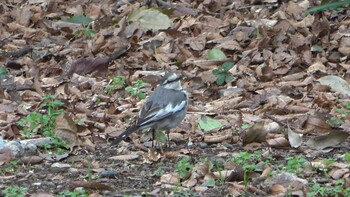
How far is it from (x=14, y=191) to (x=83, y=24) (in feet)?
19.2

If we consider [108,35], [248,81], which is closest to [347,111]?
[248,81]

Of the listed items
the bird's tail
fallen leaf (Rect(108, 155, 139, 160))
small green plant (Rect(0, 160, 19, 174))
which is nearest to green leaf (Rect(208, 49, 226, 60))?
the bird's tail

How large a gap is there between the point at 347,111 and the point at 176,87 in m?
1.62

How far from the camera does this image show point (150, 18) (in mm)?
11664

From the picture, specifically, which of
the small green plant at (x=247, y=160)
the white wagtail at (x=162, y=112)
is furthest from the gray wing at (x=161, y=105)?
the small green plant at (x=247, y=160)

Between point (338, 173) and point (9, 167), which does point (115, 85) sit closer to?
point (9, 167)

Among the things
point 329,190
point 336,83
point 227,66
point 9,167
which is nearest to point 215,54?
point 227,66

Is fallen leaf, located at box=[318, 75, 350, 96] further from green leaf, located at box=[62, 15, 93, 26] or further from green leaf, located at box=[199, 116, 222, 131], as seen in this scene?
green leaf, located at box=[62, 15, 93, 26]

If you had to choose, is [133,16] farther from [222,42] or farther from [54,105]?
[54,105]

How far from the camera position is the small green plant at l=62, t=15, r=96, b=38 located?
1168 cm

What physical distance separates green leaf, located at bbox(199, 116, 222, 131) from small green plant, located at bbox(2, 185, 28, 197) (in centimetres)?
233

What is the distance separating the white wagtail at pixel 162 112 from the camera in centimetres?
795

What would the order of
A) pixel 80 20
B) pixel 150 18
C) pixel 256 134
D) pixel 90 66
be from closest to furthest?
pixel 256 134 < pixel 90 66 < pixel 150 18 < pixel 80 20

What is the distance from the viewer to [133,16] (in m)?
11.8
